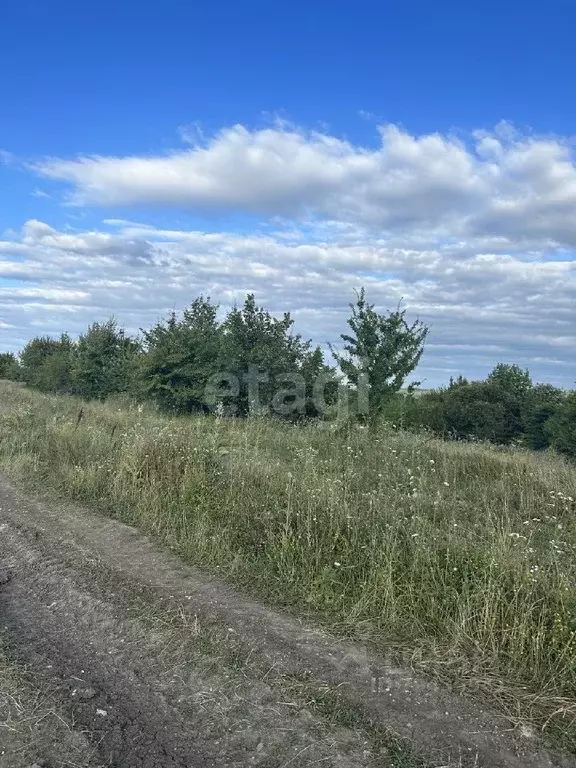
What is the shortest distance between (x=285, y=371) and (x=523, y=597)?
12268 millimetres

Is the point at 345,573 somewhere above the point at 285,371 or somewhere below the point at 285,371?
below

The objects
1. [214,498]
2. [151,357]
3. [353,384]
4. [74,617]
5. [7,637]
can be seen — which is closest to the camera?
[7,637]

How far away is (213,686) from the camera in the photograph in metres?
3.28

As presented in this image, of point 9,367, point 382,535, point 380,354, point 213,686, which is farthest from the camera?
point 9,367

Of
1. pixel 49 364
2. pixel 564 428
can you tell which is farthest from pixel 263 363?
pixel 49 364

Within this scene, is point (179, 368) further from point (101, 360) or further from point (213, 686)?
point (213, 686)

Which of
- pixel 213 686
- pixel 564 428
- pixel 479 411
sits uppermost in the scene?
pixel 479 411

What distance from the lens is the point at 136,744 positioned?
9.18 feet

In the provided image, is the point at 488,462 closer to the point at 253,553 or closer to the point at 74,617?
the point at 253,553

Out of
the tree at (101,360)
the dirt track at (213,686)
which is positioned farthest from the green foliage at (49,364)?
the dirt track at (213,686)

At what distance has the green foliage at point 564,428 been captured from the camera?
23109mm

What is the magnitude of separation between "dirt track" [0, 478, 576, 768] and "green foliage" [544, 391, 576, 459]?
2105 cm

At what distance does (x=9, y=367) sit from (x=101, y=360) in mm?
22013

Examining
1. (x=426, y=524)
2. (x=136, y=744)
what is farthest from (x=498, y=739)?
(x=426, y=524)
